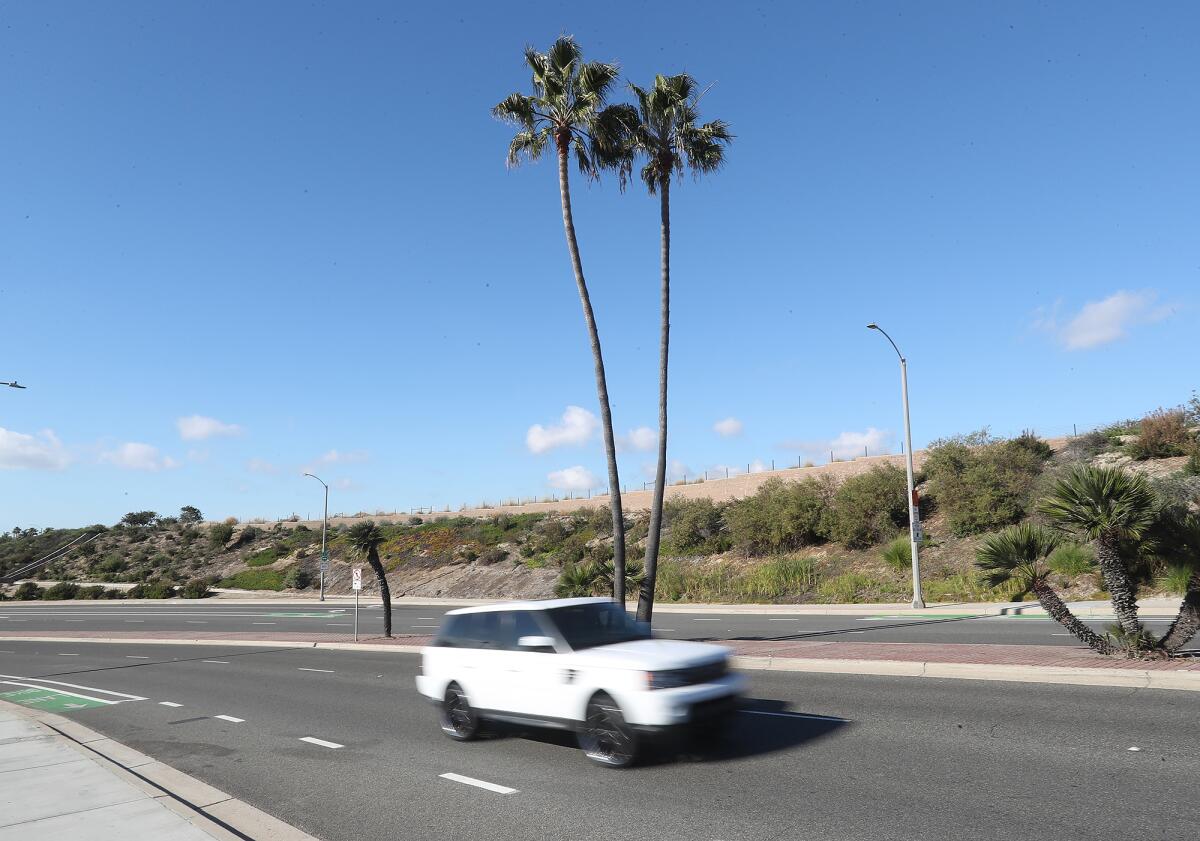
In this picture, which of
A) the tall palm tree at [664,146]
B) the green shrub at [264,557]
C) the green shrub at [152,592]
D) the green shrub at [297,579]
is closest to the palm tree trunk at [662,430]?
the tall palm tree at [664,146]

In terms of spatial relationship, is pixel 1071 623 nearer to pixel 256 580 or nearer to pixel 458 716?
pixel 458 716

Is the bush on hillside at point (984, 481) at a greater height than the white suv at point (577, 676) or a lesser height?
greater

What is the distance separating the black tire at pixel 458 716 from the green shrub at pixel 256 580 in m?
59.1

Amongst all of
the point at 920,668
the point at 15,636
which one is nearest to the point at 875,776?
the point at 920,668

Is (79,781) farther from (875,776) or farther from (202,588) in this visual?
(202,588)

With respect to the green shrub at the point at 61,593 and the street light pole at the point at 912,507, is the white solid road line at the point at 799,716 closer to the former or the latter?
the street light pole at the point at 912,507

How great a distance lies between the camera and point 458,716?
10133 millimetres

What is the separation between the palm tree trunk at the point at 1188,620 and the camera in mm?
11542

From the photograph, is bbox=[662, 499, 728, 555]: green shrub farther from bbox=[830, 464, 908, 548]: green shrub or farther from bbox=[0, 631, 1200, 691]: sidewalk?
bbox=[0, 631, 1200, 691]: sidewalk

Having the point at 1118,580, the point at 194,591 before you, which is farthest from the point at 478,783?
the point at 194,591

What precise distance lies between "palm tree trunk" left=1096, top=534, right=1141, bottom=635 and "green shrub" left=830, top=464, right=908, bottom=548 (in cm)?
2604

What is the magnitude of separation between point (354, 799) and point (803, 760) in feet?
14.0

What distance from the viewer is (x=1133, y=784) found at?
22.3 feet

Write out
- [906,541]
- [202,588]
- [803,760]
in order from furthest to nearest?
[202,588] → [906,541] → [803,760]
